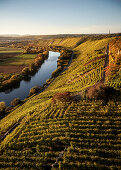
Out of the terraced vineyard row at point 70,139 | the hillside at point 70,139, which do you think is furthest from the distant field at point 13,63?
the terraced vineyard row at point 70,139

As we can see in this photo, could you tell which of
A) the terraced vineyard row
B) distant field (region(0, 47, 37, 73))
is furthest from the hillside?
distant field (region(0, 47, 37, 73))

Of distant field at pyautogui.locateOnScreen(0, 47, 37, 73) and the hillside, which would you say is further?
distant field at pyautogui.locateOnScreen(0, 47, 37, 73)

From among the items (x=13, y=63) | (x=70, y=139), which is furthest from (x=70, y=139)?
(x=13, y=63)

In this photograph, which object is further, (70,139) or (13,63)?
(13,63)

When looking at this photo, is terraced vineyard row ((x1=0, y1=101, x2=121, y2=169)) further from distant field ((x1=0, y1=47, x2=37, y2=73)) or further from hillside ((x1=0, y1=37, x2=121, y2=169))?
distant field ((x1=0, y1=47, x2=37, y2=73))

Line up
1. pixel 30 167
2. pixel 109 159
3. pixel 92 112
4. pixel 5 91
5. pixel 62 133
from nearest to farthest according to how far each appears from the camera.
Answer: pixel 109 159
pixel 30 167
pixel 62 133
pixel 92 112
pixel 5 91

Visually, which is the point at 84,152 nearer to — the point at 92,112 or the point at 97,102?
the point at 92,112

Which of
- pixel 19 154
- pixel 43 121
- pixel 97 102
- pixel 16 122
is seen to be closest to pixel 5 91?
pixel 16 122

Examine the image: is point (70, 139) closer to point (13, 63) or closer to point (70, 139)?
point (70, 139)
